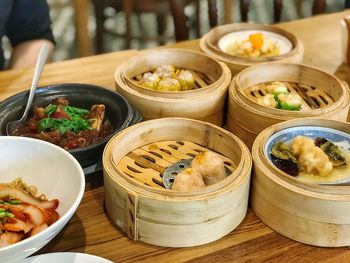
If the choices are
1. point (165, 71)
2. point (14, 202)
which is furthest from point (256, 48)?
point (14, 202)

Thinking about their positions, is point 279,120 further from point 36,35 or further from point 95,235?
point 36,35

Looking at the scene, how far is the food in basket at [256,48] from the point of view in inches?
72.7

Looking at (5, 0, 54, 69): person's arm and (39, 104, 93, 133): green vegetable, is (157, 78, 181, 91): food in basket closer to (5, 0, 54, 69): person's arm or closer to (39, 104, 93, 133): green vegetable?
(39, 104, 93, 133): green vegetable

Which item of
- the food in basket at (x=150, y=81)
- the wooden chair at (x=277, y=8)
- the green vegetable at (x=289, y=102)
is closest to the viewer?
the green vegetable at (x=289, y=102)

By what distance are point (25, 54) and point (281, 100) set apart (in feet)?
4.39

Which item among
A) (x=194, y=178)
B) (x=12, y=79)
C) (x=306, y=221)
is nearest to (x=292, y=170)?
(x=306, y=221)

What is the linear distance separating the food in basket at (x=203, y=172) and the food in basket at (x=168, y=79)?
1.15 feet

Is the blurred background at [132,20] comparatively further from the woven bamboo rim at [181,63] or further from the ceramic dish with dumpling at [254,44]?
the woven bamboo rim at [181,63]

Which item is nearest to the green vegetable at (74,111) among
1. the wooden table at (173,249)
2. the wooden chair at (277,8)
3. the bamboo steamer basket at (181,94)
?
the bamboo steamer basket at (181,94)

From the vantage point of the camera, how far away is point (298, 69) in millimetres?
1683

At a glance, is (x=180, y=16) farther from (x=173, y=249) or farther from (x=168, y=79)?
(x=173, y=249)

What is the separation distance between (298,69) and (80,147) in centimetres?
77

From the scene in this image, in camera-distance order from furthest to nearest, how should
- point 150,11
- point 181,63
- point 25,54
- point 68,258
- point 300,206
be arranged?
point 150,11 < point 25,54 < point 181,63 < point 300,206 < point 68,258

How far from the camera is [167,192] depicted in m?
1.12
